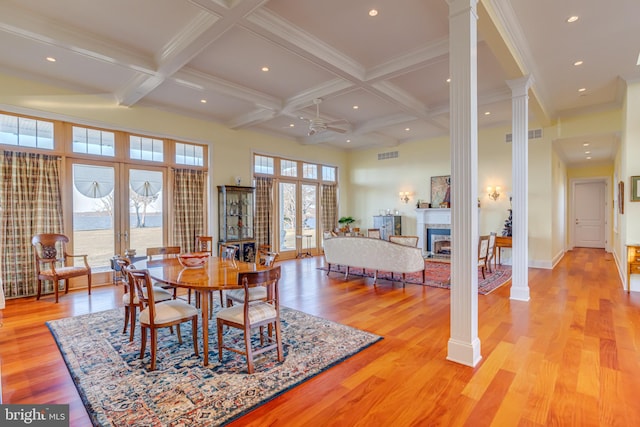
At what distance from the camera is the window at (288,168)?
9295 mm

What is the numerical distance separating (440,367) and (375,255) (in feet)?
10.2

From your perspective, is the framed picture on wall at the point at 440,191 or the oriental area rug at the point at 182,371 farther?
the framed picture on wall at the point at 440,191

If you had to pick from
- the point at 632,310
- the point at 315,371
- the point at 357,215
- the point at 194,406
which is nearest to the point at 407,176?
the point at 357,215

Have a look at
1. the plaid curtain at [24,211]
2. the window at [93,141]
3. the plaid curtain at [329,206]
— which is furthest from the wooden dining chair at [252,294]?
the plaid curtain at [329,206]

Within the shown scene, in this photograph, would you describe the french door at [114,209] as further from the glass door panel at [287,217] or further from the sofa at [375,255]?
the sofa at [375,255]

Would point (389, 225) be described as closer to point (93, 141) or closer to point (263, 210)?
point (263, 210)

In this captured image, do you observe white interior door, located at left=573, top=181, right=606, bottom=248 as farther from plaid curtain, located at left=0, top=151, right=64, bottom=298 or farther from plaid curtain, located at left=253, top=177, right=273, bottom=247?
plaid curtain, located at left=0, top=151, right=64, bottom=298

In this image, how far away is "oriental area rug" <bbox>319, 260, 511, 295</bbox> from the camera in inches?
225

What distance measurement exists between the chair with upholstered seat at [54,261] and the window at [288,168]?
17.5 ft

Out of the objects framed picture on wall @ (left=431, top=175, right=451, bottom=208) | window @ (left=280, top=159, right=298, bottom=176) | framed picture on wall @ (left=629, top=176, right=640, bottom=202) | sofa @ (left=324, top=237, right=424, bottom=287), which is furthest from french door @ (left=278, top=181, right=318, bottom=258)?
framed picture on wall @ (left=629, top=176, right=640, bottom=202)

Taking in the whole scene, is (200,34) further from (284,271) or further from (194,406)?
(284,271)

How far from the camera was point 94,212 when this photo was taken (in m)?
5.88

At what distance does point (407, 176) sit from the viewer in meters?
9.99

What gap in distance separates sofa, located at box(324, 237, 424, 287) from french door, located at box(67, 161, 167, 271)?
149 inches
